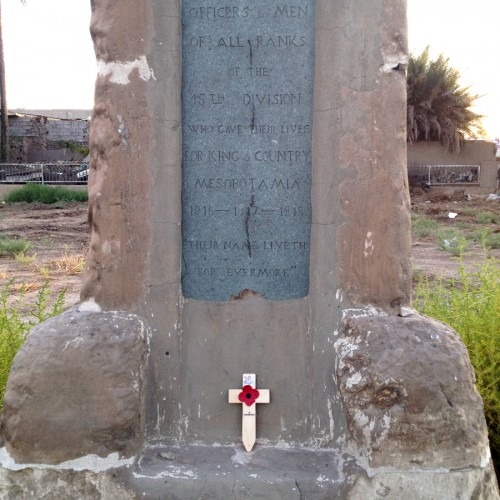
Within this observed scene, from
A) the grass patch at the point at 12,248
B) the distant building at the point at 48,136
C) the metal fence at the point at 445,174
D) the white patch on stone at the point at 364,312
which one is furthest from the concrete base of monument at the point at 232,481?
the distant building at the point at 48,136

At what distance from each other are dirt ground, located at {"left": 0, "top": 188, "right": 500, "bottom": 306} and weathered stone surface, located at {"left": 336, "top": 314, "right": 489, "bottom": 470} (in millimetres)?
2568

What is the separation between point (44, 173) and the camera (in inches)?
836

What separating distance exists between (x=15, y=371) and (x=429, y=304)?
2451 mm

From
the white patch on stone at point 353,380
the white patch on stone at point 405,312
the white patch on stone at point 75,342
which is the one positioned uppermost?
the white patch on stone at point 405,312

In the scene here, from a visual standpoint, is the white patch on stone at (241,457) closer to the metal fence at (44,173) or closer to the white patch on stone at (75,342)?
the white patch on stone at (75,342)

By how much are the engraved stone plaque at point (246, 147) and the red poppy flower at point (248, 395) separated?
15.7 inches

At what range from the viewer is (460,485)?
2699 millimetres

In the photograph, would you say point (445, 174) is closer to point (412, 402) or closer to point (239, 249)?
point (239, 249)

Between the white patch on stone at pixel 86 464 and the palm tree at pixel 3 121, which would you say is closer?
the white patch on stone at pixel 86 464

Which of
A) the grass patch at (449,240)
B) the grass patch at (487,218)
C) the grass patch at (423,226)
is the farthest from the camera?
the grass patch at (487,218)

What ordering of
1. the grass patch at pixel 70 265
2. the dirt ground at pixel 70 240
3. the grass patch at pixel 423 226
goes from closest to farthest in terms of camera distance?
the dirt ground at pixel 70 240 < the grass patch at pixel 70 265 < the grass patch at pixel 423 226

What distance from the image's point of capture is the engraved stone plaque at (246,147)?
301 centimetres

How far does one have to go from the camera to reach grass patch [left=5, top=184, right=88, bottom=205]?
1895 centimetres

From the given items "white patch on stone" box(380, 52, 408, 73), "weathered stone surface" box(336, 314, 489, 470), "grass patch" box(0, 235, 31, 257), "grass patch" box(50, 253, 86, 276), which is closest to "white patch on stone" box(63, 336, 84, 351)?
"weathered stone surface" box(336, 314, 489, 470)
